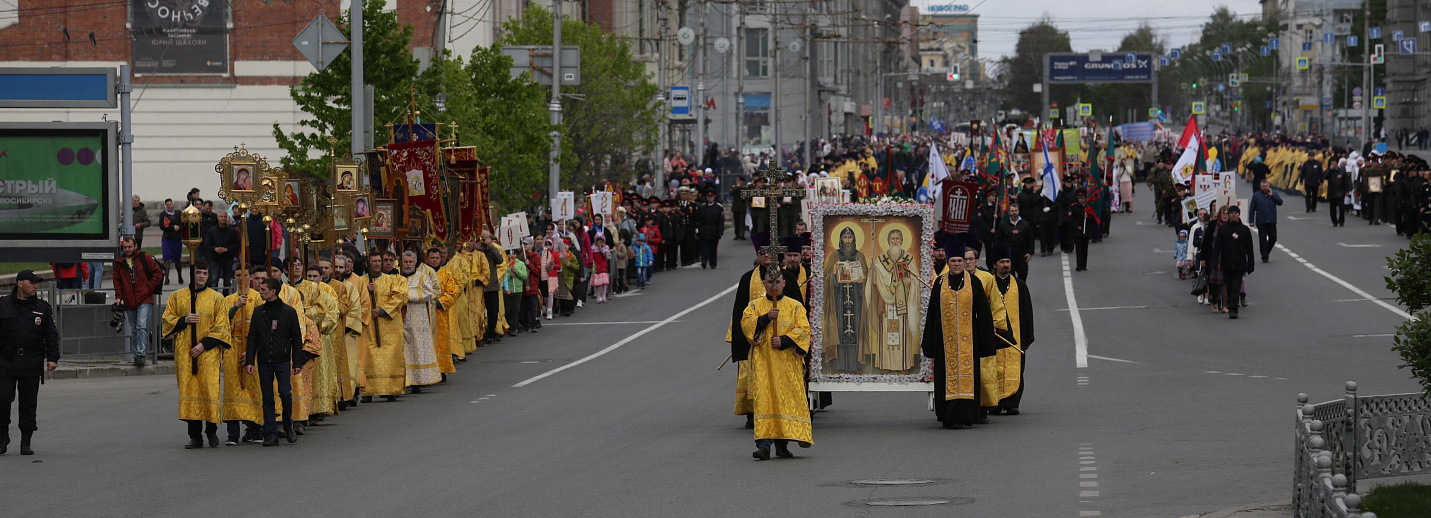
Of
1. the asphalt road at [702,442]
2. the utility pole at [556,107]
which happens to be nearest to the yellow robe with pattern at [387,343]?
the asphalt road at [702,442]

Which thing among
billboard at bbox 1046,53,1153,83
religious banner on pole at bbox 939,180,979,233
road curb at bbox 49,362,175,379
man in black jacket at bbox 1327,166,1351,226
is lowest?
road curb at bbox 49,362,175,379

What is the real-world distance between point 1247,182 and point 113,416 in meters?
56.0

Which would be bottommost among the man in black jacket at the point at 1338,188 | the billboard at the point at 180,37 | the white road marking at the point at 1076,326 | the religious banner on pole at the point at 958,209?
the white road marking at the point at 1076,326

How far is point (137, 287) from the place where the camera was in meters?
21.9

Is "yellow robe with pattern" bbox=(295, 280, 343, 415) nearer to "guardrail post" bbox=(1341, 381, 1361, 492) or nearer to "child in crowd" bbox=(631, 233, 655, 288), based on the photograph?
"guardrail post" bbox=(1341, 381, 1361, 492)

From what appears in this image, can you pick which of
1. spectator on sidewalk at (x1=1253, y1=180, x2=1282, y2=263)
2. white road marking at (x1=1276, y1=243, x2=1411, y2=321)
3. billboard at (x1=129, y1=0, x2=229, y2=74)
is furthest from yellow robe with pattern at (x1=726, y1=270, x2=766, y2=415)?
billboard at (x1=129, y1=0, x2=229, y2=74)

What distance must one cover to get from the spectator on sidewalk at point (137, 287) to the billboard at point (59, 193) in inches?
31.0

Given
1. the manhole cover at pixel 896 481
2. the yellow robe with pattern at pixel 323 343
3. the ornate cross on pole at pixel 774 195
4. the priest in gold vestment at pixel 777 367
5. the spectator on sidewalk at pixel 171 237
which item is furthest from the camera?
the spectator on sidewalk at pixel 171 237

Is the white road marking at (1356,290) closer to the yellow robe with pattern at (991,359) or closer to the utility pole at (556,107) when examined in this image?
the yellow robe with pattern at (991,359)

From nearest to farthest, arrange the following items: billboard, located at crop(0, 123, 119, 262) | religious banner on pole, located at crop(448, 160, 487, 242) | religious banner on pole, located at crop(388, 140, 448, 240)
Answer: billboard, located at crop(0, 123, 119, 262) < religious banner on pole, located at crop(388, 140, 448, 240) < religious banner on pole, located at crop(448, 160, 487, 242)

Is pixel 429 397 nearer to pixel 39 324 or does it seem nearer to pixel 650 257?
pixel 39 324

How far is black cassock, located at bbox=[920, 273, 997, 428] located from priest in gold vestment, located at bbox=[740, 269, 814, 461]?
201 cm

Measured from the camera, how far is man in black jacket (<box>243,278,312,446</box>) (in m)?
15.2

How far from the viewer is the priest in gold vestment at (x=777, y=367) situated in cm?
1384
